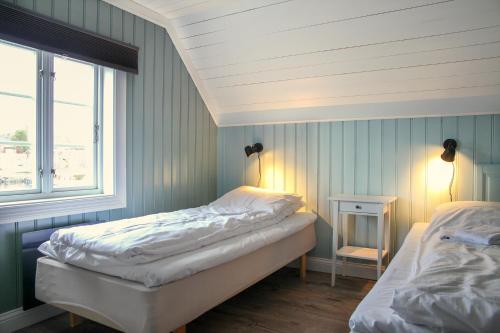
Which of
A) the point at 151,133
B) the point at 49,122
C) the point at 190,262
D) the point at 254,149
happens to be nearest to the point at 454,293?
the point at 190,262

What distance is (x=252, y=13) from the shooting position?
2.71m

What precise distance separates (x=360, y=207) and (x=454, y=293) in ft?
5.96

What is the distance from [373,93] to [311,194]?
1024 millimetres

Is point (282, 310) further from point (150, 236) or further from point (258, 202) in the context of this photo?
point (150, 236)

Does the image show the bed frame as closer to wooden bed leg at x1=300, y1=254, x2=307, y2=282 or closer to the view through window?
the view through window

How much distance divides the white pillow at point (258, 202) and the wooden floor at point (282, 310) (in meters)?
0.61

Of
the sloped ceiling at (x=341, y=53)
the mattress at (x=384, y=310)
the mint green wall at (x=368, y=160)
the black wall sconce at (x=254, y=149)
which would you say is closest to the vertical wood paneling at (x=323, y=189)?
the mint green wall at (x=368, y=160)

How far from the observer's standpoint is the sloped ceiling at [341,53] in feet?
7.74

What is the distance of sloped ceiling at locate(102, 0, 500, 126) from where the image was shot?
2.36 meters

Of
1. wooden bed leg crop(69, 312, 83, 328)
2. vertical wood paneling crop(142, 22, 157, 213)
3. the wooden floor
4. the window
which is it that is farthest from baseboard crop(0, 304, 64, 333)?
vertical wood paneling crop(142, 22, 157, 213)

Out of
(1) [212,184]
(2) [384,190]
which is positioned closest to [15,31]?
(1) [212,184]

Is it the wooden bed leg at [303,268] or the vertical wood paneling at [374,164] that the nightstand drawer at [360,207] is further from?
the wooden bed leg at [303,268]

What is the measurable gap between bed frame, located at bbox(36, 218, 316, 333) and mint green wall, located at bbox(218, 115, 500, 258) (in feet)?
4.16

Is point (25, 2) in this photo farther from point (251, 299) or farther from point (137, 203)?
point (251, 299)
